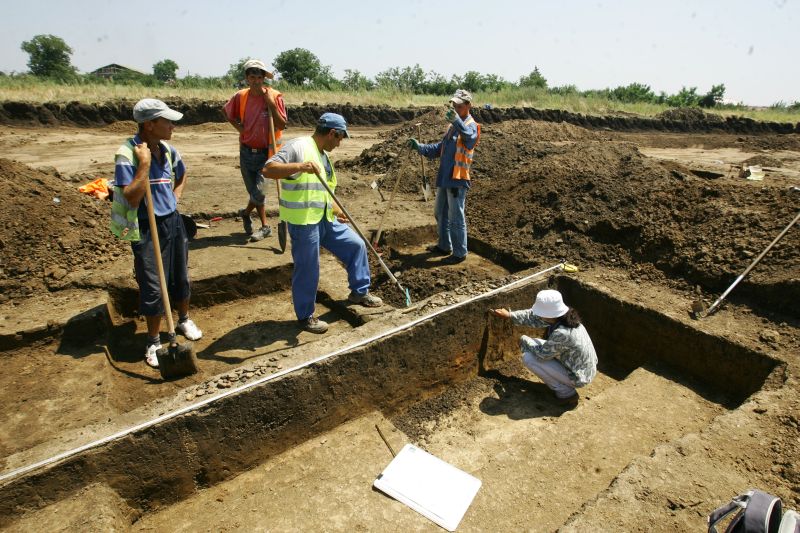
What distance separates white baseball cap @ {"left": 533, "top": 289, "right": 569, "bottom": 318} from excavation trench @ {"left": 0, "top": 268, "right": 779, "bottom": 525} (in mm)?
648

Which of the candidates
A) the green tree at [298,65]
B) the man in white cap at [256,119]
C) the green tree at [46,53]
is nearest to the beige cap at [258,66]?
the man in white cap at [256,119]

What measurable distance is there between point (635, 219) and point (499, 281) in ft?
7.64

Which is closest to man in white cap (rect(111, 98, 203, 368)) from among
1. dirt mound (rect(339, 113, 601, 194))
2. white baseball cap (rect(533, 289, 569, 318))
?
white baseball cap (rect(533, 289, 569, 318))

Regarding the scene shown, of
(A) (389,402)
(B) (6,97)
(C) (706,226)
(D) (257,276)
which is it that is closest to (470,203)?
(C) (706,226)

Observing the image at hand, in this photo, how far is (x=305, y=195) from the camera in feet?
12.1

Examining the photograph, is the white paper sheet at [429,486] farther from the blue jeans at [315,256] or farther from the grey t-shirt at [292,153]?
the grey t-shirt at [292,153]

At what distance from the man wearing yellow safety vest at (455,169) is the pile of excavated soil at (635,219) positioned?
0.51 m

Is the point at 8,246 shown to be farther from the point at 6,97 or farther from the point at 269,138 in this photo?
the point at 6,97

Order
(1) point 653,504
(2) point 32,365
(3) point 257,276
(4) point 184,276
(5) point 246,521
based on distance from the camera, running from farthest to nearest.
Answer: (3) point 257,276 < (4) point 184,276 < (2) point 32,365 < (5) point 246,521 < (1) point 653,504

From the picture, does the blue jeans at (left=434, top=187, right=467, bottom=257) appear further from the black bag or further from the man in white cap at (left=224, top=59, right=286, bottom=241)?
the black bag

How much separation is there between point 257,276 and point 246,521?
2.71 m

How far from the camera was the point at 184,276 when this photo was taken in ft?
12.6

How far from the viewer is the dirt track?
9.00ft

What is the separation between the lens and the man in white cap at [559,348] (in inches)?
140
